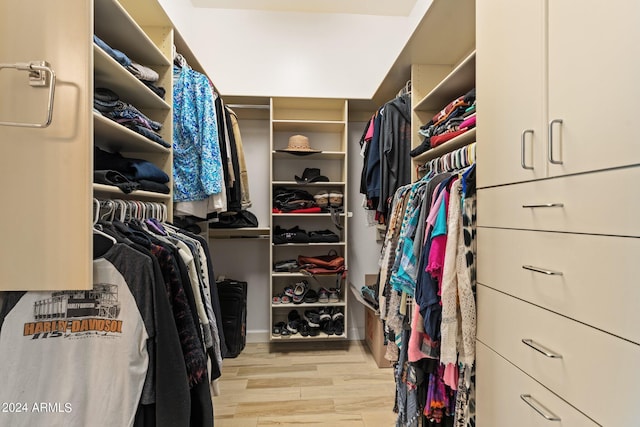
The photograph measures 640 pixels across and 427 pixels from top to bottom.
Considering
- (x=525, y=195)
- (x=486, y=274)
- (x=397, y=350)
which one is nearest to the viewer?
(x=525, y=195)

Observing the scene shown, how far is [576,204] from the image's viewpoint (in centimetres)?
68

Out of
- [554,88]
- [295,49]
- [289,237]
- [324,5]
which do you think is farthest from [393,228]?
[324,5]

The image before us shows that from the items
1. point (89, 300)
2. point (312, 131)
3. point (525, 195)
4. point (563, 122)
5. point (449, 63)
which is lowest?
point (89, 300)

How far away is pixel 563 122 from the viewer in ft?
2.34

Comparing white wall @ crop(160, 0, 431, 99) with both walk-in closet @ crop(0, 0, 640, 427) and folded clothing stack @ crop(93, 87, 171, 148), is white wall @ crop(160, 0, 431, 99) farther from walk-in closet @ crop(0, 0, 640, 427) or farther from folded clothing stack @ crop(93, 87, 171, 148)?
folded clothing stack @ crop(93, 87, 171, 148)

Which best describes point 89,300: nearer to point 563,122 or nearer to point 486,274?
point 486,274

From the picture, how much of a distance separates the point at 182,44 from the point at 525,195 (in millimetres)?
1977

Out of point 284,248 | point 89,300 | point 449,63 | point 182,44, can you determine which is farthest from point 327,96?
point 89,300

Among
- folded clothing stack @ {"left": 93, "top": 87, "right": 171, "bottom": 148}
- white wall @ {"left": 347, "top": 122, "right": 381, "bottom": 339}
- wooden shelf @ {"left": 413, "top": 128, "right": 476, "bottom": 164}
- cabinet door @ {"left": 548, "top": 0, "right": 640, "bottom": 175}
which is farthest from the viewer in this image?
white wall @ {"left": 347, "top": 122, "right": 381, "bottom": 339}

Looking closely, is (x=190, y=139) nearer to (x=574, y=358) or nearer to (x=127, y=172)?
(x=127, y=172)

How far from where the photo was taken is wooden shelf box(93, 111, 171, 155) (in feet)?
3.51

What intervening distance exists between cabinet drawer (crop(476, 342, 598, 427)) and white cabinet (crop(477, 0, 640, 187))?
585 mm

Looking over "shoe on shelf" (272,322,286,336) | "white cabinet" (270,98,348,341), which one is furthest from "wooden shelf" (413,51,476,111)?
"shoe on shelf" (272,322,286,336)

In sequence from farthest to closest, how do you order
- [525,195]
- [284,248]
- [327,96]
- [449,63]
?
[284,248] → [327,96] → [449,63] → [525,195]
